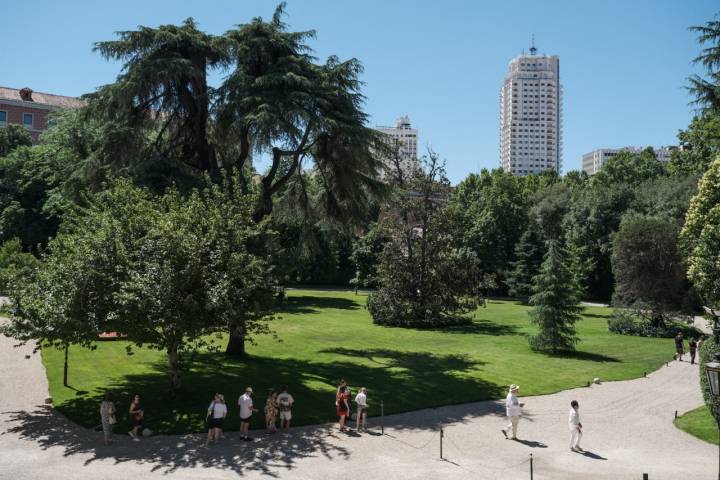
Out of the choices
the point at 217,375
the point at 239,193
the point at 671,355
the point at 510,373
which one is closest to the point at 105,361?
the point at 217,375

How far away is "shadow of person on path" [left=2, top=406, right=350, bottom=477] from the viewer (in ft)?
48.0

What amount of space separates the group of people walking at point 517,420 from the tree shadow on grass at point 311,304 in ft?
97.4

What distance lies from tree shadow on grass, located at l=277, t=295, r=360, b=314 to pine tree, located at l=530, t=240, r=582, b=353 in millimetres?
19814

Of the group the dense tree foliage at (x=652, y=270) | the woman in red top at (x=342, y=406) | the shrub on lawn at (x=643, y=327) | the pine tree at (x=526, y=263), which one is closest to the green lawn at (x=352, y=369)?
the woman in red top at (x=342, y=406)

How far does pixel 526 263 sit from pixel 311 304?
23505 millimetres

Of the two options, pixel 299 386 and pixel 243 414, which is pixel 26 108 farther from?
pixel 243 414

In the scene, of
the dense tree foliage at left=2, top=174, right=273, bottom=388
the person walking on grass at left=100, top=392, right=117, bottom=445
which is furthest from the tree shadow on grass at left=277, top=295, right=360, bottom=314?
the person walking on grass at left=100, top=392, right=117, bottom=445

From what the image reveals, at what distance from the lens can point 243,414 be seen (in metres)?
16.4

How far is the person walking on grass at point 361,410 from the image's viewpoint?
17.4 metres

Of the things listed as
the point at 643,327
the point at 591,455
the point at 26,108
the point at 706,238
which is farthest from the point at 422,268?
the point at 26,108

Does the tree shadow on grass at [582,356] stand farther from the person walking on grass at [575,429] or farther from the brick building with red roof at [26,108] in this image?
the brick building with red roof at [26,108]

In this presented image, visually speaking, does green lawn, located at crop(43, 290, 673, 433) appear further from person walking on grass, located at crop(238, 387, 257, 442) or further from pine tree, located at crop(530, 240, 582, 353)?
person walking on grass, located at crop(238, 387, 257, 442)

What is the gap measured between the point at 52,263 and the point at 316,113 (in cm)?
1292

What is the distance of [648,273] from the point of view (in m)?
40.8
